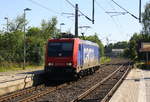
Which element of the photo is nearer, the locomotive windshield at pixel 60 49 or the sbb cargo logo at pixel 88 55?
the locomotive windshield at pixel 60 49

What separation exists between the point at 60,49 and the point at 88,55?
5297 mm

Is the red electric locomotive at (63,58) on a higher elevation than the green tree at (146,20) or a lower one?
lower

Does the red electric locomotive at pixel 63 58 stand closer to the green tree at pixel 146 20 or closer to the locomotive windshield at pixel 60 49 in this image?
the locomotive windshield at pixel 60 49

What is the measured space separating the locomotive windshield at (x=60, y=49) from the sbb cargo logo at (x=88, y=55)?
3.06 meters

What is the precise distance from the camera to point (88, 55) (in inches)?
1253

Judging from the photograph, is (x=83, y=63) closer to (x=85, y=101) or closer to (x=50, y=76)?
(x=50, y=76)

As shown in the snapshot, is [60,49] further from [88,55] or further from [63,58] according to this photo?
[88,55]

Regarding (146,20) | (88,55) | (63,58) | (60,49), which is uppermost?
(146,20)

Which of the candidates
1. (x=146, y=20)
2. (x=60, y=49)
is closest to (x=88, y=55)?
(x=60, y=49)

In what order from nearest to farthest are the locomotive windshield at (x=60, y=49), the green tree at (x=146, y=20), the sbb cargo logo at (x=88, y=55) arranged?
the locomotive windshield at (x=60, y=49) → the sbb cargo logo at (x=88, y=55) → the green tree at (x=146, y=20)

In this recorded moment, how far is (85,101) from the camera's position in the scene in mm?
17188

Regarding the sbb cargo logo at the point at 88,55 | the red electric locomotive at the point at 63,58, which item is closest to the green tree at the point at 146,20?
the sbb cargo logo at the point at 88,55

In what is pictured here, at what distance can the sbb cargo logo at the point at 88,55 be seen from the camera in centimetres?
3011

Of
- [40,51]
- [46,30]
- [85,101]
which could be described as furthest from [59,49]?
[46,30]
